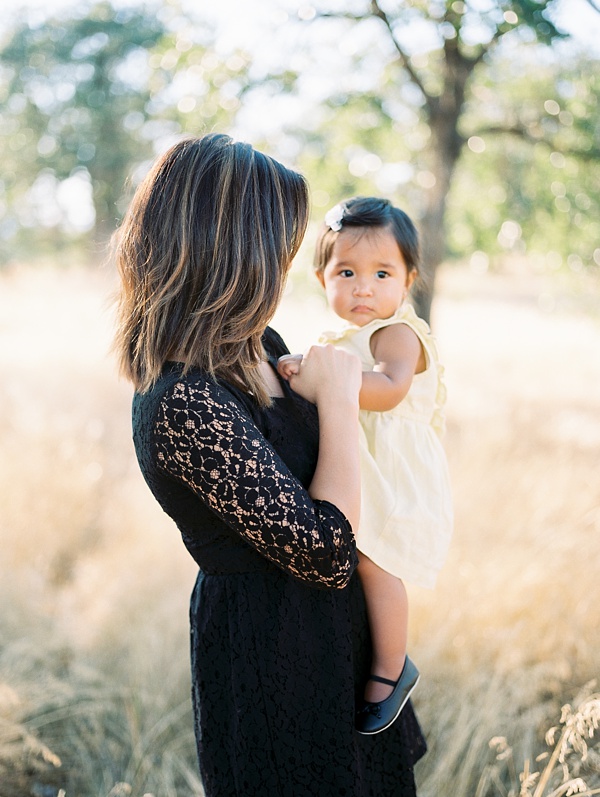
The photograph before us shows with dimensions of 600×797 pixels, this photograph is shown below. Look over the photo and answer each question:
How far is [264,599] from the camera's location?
4.95 ft

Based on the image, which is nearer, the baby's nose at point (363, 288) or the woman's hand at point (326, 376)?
the woman's hand at point (326, 376)

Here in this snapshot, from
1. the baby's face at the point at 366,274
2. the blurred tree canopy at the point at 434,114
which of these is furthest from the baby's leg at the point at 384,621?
the blurred tree canopy at the point at 434,114

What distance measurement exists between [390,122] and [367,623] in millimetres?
4518

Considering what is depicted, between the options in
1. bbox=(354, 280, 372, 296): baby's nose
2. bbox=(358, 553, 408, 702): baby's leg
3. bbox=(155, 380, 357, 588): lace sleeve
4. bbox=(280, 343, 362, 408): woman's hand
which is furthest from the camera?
bbox=(354, 280, 372, 296): baby's nose

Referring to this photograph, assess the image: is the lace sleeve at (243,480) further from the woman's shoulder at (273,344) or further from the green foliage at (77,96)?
the green foliage at (77,96)

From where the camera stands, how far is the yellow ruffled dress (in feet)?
5.60

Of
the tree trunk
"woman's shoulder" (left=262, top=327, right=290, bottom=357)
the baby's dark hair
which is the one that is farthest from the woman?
the tree trunk

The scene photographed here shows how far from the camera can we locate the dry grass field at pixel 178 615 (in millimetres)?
2634

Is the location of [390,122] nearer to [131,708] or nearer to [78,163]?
[131,708]

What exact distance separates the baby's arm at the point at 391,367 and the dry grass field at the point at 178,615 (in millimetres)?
604

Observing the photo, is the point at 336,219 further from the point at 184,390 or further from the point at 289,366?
the point at 184,390

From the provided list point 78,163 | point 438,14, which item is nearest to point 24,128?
point 78,163

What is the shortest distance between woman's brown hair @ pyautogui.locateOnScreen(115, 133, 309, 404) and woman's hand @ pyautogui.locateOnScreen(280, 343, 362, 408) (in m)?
0.12

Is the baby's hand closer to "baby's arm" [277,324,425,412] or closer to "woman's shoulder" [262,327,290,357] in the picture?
"baby's arm" [277,324,425,412]
